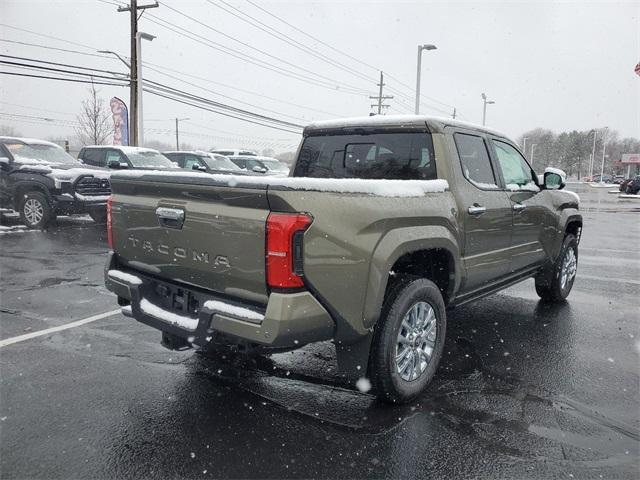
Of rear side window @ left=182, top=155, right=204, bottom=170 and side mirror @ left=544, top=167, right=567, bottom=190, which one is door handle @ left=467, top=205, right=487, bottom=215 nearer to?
side mirror @ left=544, top=167, right=567, bottom=190

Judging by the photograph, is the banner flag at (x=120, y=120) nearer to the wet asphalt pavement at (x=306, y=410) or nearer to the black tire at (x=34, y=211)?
the black tire at (x=34, y=211)

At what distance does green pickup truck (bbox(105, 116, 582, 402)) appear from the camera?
2.55 meters

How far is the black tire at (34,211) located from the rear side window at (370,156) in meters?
8.70

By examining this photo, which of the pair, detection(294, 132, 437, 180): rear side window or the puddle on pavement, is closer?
the puddle on pavement

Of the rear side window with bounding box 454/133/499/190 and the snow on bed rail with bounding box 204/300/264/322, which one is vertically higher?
the rear side window with bounding box 454/133/499/190

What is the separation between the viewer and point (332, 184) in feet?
8.79

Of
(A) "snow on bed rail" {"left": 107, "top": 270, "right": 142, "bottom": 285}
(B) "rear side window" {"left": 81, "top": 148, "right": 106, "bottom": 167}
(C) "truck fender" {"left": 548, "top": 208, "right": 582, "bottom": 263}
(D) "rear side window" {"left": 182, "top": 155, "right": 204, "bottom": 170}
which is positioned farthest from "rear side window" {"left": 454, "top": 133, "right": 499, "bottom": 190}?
(D) "rear side window" {"left": 182, "top": 155, "right": 204, "bottom": 170}

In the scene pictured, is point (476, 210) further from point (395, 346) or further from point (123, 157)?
point (123, 157)

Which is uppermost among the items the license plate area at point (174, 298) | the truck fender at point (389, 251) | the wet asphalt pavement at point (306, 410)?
the truck fender at point (389, 251)

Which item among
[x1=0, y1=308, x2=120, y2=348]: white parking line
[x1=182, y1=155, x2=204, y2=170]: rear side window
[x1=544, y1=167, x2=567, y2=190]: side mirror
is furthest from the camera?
[x1=182, y1=155, x2=204, y2=170]: rear side window

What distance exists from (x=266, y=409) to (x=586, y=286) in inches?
222

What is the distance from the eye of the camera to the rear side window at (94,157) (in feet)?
43.9

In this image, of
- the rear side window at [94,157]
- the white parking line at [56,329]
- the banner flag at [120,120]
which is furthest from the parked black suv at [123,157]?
the banner flag at [120,120]

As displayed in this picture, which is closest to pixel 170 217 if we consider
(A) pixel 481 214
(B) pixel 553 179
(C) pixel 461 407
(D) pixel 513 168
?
(C) pixel 461 407
